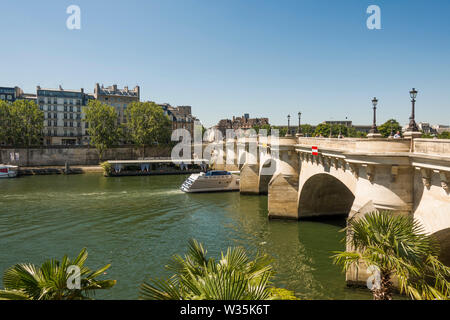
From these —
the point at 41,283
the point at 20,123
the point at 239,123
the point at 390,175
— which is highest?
the point at 239,123

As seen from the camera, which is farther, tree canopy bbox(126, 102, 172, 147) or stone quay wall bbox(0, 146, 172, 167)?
tree canopy bbox(126, 102, 172, 147)

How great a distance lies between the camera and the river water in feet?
56.9

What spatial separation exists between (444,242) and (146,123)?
72.9 meters

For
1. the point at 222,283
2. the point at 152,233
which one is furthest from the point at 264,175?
the point at 222,283

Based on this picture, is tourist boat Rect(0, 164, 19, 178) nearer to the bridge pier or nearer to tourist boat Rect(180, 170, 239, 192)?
tourist boat Rect(180, 170, 239, 192)

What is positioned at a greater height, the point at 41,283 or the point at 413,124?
the point at 413,124

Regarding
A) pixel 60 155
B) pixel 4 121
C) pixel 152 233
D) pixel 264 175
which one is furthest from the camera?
pixel 60 155

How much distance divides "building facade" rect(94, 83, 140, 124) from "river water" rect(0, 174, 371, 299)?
2218 inches

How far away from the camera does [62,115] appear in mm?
88375

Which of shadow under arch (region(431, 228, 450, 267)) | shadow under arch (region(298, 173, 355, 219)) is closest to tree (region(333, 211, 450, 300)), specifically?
shadow under arch (region(431, 228, 450, 267))

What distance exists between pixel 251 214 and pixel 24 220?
1865 cm

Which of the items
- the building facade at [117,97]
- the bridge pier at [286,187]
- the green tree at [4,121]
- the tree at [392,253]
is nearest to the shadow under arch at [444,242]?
the tree at [392,253]

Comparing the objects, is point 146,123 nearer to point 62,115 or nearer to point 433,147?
point 62,115
